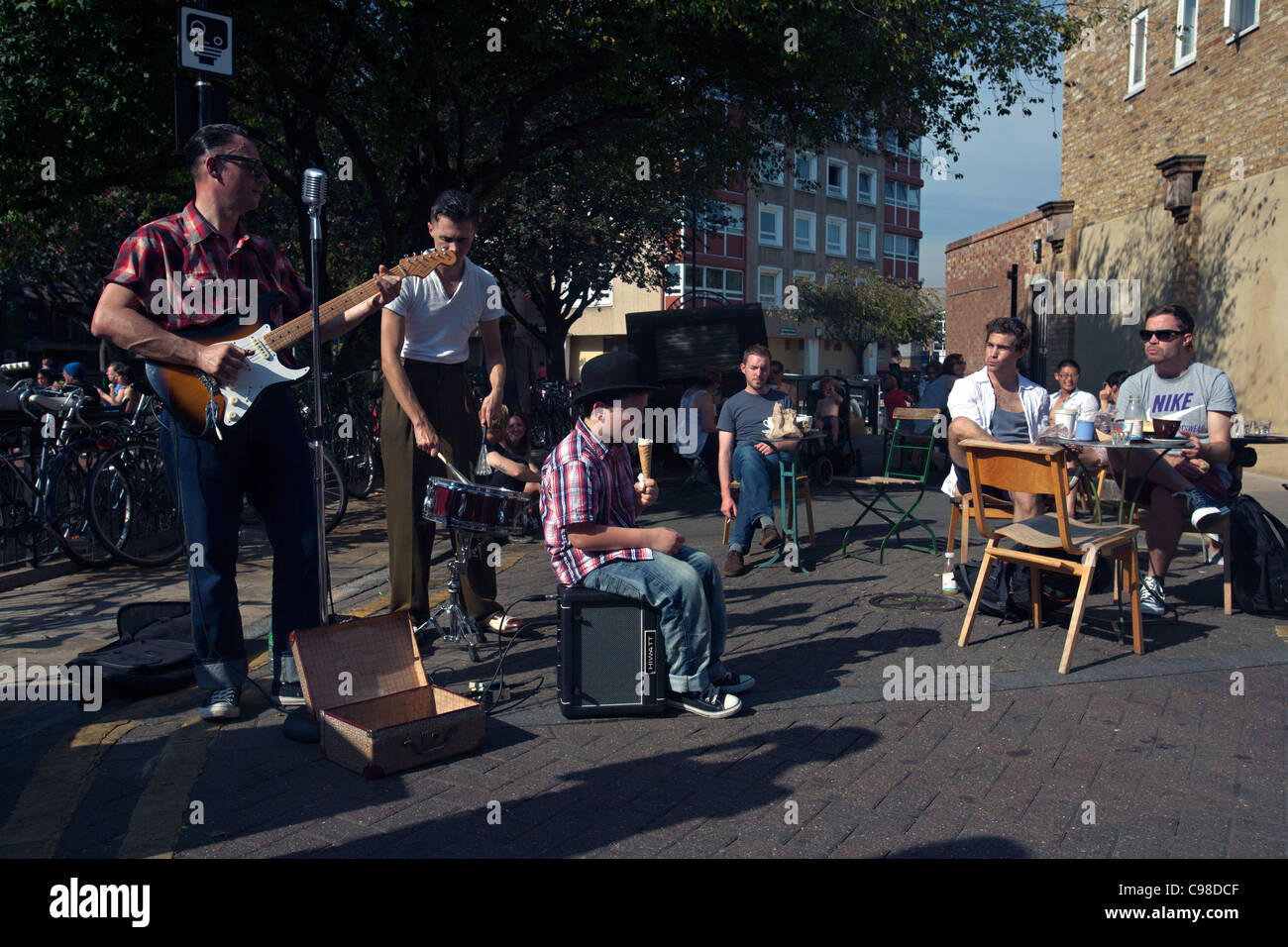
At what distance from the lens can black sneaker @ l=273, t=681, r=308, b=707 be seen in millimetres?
4273

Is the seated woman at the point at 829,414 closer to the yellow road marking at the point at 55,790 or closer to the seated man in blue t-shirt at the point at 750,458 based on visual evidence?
the seated man in blue t-shirt at the point at 750,458

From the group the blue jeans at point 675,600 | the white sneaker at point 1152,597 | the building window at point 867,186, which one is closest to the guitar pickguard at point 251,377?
the blue jeans at point 675,600

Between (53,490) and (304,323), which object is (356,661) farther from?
(53,490)

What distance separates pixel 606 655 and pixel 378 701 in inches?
36.0

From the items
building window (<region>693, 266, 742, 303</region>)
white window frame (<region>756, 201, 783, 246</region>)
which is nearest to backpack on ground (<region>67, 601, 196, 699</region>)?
building window (<region>693, 266, 742, 303</region>)

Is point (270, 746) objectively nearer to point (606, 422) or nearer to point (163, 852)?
point (163, 852)

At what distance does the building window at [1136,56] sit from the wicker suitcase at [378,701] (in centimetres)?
1972

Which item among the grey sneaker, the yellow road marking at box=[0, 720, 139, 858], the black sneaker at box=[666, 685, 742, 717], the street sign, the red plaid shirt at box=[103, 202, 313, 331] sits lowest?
the yellow road marking at box=[0, 720, 139, 858]

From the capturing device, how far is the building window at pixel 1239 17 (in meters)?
15.7

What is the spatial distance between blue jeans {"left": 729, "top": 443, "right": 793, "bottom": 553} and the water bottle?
2438mm

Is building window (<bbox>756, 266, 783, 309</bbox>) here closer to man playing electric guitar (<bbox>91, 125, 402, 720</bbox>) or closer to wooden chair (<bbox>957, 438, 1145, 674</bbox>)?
wooden chair (<bbox>957, 438, 1145, 674</bbox>)

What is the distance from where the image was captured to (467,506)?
15.6 feet

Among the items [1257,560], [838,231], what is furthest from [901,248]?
[1257,560]

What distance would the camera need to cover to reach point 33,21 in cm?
910
